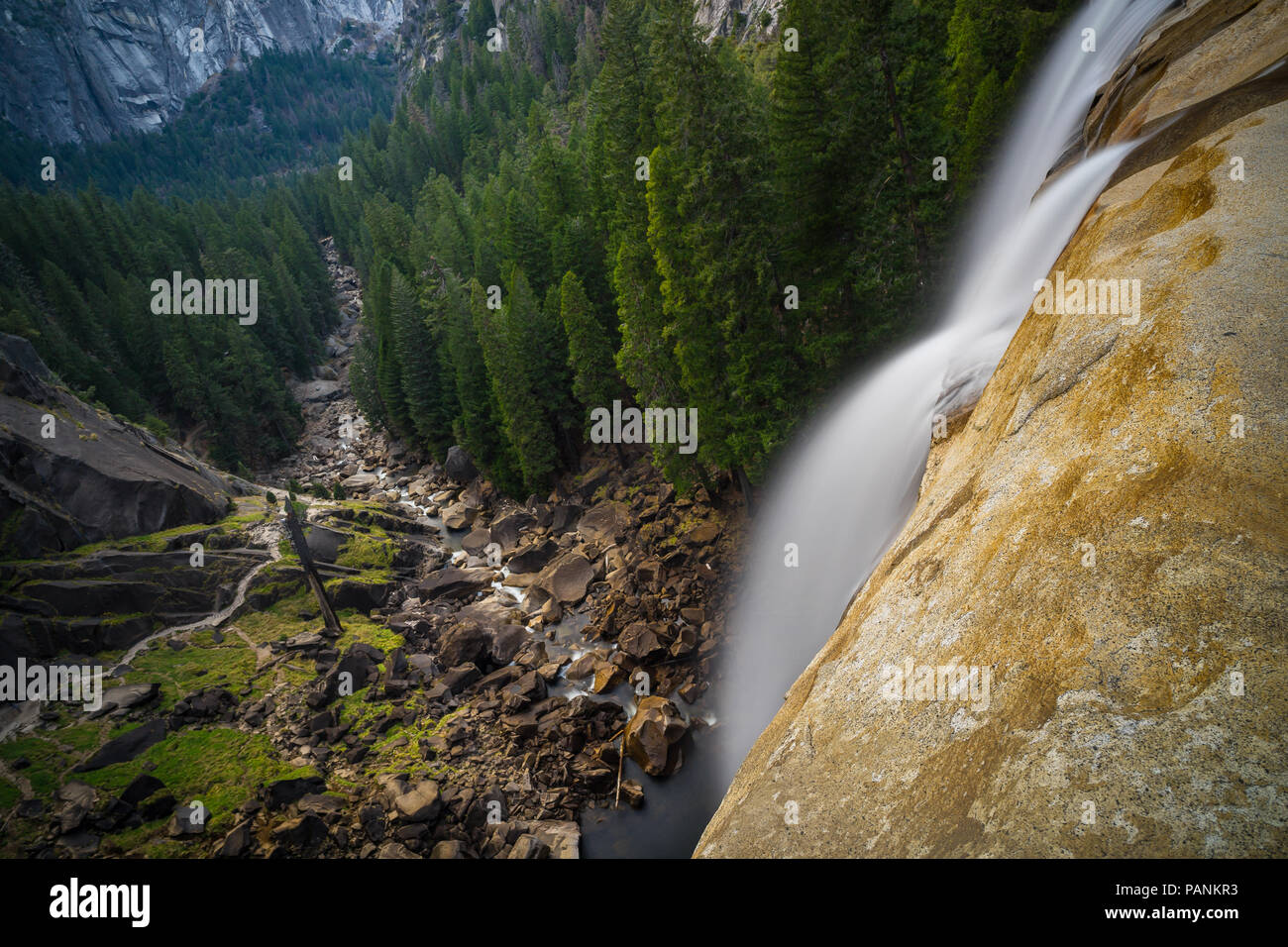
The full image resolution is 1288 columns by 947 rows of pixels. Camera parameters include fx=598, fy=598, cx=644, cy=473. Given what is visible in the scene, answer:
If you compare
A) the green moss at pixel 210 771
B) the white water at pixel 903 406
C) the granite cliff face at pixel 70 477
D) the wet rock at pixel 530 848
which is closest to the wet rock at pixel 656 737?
the white water at pixel 903 406

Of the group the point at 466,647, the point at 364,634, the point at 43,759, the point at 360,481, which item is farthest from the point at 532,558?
the point at 360,481

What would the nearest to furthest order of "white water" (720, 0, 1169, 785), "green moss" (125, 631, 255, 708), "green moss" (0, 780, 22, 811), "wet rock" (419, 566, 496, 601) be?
"white water" (720, 0, 1169, 785) < "green moss" (0, 780, 22, 811) < "green moss" (125, 631, 255, 708) < "wet rock" (419, 566, 496, 601)

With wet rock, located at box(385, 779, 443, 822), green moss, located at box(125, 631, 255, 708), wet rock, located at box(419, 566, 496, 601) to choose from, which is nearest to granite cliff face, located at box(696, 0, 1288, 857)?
wet rock, located at box(385, 779, 443, 822)

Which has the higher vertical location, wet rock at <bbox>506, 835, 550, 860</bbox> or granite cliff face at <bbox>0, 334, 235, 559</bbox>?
granite cliff face at <bbox>0, 334, 235, 559</bbox>

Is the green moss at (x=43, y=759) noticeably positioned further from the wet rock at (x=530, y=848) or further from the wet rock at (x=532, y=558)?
the wet rock at (x=532, y=558)

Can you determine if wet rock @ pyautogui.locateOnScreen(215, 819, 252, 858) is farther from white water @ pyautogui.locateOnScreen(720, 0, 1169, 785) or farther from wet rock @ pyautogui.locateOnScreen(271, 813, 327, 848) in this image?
white water @ pyautogui.locateOnScreen(720, 0, 1169, 785)
